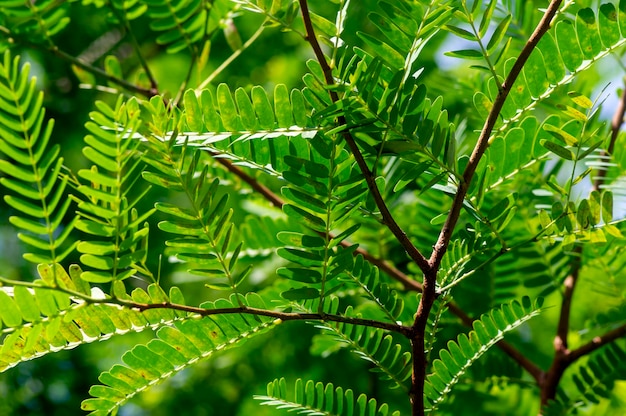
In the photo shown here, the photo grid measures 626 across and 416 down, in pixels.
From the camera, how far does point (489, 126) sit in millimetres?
518

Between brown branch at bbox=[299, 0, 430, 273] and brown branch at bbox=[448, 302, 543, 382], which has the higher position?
brown branch at bbox=[299, 0, 430, 273]

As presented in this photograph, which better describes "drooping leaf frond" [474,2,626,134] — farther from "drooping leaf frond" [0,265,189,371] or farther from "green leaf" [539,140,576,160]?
"drooping leaf frond" [0,265,189,371]

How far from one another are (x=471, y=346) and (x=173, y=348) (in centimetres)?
26

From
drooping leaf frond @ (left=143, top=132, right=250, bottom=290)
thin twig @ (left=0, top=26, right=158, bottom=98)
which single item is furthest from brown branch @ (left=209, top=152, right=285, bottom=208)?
drooping leaf frond @ (left=143, top=132, right=250, bottom=290)

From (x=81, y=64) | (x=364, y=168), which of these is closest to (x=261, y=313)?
(x=364, y=168)

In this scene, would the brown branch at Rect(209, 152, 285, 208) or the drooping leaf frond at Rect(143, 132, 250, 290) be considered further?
the brown branch at Rect(209, 152, 285, 208)

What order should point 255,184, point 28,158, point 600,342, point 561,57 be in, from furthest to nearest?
point 255,184 < point 600,342 < point 561,57 < point 28,158

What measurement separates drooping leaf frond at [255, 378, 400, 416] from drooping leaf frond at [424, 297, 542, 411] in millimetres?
49

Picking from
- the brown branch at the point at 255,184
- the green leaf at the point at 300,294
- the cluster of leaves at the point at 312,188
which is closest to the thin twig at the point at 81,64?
the brown branch at the point at 255,184

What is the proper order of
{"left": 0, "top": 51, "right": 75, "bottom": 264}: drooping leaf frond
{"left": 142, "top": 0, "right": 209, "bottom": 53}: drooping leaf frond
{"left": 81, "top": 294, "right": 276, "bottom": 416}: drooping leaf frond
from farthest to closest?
{"left": 142, "top": 0, "right": 209, "bottom": 53}: drooping leaf frond
{"left": 81, "top": 294, "right": 276, "bottom": 416}: drooping leaf frond
{"left": 0, "top": 51, "right": 75, "bottom": 264}: drooping leaf frond

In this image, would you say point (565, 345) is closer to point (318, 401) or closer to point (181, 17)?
point (318, 401)

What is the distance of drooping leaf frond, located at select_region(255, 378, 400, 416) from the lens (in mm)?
634

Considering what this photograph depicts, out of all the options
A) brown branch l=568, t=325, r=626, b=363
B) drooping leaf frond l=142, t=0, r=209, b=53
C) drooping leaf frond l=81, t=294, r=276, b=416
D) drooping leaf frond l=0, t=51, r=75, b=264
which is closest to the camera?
drooping leaf frond l=0, t=51, r=75, b=264

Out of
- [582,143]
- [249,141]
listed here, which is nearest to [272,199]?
[249,141]
